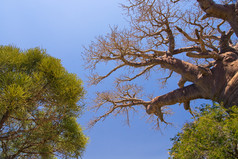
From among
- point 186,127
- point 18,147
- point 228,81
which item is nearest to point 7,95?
point 18,147

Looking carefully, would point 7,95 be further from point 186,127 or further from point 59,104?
point 186,127

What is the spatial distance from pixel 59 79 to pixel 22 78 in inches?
50.0

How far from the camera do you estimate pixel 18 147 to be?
5.55 meters

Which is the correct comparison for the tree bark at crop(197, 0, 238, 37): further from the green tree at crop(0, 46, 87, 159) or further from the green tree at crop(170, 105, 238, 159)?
the green tree at crop(0, 46, 87, 159)

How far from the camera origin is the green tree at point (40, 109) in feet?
15.5

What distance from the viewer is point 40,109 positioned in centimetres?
539

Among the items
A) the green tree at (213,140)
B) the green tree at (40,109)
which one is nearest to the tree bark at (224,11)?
the green tree at (213,140)

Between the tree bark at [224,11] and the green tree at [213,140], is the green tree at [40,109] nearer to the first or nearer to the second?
the green tree at [213,140]

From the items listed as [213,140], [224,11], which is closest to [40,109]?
[213,140]

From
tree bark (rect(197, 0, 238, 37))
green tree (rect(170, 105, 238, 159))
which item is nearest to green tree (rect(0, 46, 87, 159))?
green tree (rect(170, 105, 238, 159))

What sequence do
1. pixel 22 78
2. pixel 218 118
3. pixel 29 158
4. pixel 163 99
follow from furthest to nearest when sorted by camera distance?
pixel 163 99 < pixel 29 158 < pixel 22 78 < pixel 218 118

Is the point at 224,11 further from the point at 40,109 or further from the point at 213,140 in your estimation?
the point at 40,109

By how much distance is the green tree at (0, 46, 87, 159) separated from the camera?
473cm

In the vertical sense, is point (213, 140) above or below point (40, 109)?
below
